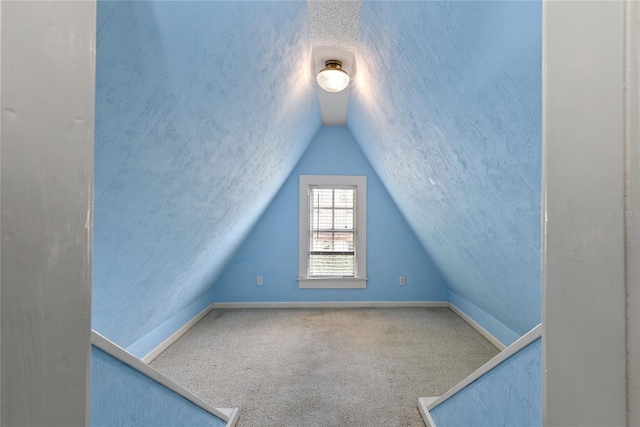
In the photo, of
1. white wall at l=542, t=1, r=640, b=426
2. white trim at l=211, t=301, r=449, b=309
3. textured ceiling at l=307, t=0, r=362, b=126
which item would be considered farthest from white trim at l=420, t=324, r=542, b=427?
white trim at l=211, t=301, r=449, b=309

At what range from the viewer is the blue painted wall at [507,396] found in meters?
0.92

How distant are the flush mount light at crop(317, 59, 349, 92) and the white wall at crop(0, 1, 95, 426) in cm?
172

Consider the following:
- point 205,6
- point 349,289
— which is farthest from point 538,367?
point 349,289

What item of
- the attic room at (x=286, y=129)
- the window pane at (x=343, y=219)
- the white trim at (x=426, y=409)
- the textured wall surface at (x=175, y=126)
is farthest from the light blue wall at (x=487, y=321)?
the textured wall surface at (x=175, y=126)

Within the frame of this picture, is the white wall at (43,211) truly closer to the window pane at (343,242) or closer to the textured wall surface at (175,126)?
the textured wall surface at (175,126)

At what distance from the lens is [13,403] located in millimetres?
322

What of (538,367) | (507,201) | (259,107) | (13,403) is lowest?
(538,367)

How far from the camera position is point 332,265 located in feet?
12.6

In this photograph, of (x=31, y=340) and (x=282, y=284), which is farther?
(x=282, y=284)

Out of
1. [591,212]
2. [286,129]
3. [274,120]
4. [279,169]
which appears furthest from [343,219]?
[591,212]

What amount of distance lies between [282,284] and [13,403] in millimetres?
3475

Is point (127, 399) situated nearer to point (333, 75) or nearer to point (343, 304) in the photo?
point (333, 75)

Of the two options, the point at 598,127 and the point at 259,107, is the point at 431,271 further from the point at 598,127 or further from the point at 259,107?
the point at 598,127

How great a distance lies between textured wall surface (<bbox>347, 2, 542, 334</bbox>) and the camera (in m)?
0.89
